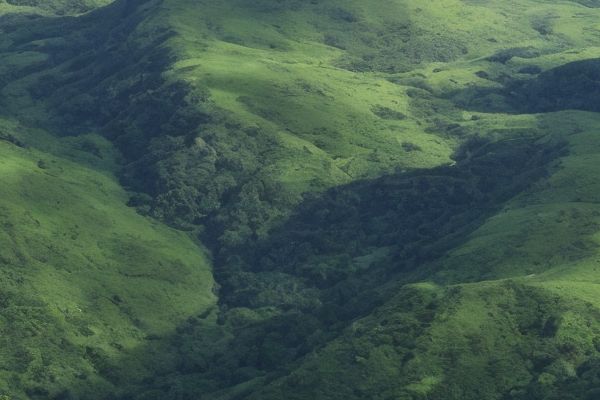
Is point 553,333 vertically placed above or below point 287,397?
above

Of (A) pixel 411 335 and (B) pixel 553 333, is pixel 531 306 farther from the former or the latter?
(A) pixel 411 335

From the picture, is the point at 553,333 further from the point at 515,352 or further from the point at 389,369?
the point at 389,369

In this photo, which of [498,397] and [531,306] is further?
[531,306]

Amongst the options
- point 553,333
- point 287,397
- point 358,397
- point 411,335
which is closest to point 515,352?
point 553,333

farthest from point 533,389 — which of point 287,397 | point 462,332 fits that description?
point 287,397

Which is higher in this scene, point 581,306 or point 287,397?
point 581,306

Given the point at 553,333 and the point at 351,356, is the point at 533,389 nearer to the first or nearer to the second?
the point at 553,333

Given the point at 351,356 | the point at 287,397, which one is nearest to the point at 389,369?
the point at 351,356

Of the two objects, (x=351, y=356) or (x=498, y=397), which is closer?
(x=498, y=397)
